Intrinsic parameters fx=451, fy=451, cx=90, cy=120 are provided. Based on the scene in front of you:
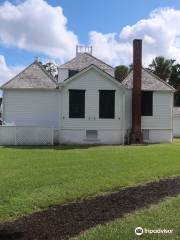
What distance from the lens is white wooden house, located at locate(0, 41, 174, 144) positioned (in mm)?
30391

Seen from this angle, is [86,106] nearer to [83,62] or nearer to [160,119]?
[160,119]

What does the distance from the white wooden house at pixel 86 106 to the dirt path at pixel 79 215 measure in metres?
19.0

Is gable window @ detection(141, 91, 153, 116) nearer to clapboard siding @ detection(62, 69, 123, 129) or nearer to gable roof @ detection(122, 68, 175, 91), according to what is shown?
gable roof @ detection(122, 68, 175, 91)

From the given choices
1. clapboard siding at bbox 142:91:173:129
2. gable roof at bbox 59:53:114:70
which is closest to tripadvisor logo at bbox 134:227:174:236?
clapboard siding at bbox 142:91:173:129

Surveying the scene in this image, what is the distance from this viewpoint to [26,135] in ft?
96.1

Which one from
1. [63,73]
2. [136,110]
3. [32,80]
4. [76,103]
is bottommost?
[136,110]

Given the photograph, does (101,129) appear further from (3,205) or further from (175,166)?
(3,205)

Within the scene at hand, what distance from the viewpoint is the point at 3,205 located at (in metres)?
9.31

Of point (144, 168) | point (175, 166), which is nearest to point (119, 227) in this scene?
point (144, 168)

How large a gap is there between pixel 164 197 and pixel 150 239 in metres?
3.88

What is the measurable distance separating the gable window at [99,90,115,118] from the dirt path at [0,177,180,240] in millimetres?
18992

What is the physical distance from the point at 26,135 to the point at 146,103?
919cm

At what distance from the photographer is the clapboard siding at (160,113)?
107 feet

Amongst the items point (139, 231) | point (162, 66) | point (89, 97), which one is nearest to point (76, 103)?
point (89, 97)
